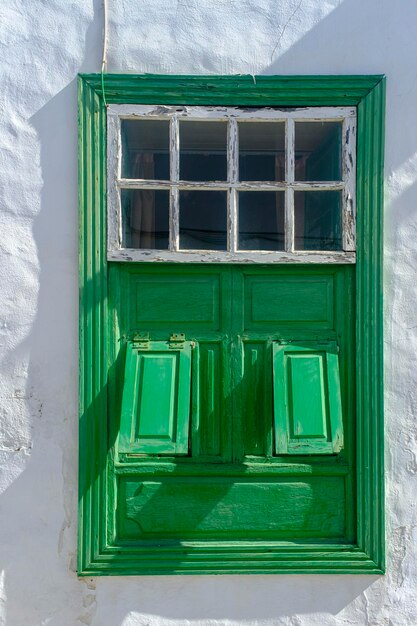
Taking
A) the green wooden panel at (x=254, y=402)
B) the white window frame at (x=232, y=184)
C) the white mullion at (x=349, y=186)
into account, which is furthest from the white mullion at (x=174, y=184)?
the white mullion at (x=349, y=186)

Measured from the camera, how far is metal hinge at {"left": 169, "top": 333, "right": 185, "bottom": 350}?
3.09 m

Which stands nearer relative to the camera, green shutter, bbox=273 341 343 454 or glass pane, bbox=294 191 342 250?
green shutter, bbox=273 341 343 454

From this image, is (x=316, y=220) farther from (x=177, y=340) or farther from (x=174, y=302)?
(x=177, y=340)

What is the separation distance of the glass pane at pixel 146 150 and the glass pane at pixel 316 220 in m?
0.75

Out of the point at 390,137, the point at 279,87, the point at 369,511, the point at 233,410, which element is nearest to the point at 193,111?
the point at 279,87

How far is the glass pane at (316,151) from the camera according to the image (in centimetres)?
322

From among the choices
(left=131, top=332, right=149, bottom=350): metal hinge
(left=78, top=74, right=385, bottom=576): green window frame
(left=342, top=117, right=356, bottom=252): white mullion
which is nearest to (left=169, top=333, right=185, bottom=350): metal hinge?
(left=131, top=332, right=149, bottom=350): metal hinge

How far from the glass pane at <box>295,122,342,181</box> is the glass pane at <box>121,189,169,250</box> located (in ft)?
2.49

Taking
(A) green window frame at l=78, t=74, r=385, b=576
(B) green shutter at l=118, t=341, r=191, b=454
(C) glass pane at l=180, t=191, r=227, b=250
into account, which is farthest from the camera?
(C) glass pane at l=180, t=191, r=227, b=250

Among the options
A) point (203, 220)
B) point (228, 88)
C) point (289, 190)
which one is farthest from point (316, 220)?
point (228, 88)

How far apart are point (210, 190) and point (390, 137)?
100 cm

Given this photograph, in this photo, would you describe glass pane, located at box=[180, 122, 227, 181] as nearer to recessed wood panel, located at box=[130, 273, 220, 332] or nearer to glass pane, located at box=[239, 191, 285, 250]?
glass pane, located at box=[239, 191, 285, 250]

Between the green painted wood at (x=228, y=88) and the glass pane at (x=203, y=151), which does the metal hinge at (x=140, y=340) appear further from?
the green painted wood at (x=228, y=88)

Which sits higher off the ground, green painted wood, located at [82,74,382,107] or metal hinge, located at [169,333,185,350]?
green painted wood, located at [82,74,382,107]
